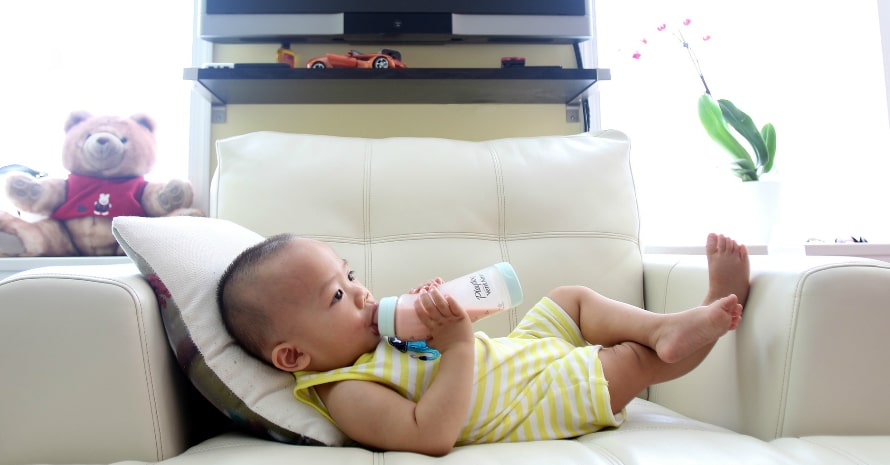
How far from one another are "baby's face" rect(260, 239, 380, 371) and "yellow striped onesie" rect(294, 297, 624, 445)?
0.09ft

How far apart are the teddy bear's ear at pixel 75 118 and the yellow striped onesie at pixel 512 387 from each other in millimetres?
1297

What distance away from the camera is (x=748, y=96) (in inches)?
78.9

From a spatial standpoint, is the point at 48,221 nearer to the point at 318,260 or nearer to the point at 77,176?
the point at 77,176

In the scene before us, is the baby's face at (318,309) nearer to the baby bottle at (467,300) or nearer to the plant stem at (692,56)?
the baby bottle at (467,300)

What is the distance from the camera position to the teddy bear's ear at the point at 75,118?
1683mm

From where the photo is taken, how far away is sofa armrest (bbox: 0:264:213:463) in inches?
26.6

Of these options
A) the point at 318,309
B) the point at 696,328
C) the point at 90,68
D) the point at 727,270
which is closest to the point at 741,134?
the point at 727,270

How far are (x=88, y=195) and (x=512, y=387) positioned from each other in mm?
1404

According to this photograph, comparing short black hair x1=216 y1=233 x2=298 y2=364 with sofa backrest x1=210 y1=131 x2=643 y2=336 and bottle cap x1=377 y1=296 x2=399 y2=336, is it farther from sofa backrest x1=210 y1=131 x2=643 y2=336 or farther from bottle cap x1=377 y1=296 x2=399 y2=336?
sofa backrest x1=210 y1=131 x2=643 y2=336

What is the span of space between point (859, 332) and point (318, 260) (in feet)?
2.42

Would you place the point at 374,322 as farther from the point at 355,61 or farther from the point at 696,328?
the point at 355,61

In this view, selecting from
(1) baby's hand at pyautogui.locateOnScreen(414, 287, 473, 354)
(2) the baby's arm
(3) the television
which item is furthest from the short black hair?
(3) the television

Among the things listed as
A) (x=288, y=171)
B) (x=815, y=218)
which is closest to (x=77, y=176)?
(x=288, y=171)

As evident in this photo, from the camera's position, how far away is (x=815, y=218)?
6.39ft
